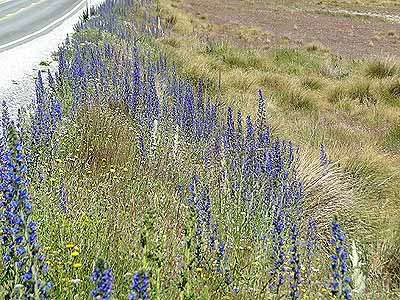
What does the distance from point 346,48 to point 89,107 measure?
19.6 m

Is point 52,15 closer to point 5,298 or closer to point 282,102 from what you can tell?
point 282,102

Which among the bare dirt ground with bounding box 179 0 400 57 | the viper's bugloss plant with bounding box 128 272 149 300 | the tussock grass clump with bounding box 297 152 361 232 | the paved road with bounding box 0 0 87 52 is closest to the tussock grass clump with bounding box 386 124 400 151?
the tussock grass clump with bounding box 297 152 361 232

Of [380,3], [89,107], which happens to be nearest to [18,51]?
[89,107]

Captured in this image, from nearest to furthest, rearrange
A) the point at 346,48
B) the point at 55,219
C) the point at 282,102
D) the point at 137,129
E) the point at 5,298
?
the point at 5,298, the point at 55,219, the point at 137,129, the point at 282,102, the point at 346,48

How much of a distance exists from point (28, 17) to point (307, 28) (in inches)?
675

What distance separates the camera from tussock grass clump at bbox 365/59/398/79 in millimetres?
13219

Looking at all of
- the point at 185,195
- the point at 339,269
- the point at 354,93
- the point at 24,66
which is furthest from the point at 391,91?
the point at 339,269

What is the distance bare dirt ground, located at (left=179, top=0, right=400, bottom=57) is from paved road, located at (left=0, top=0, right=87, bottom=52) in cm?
663

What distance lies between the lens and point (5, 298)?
1886 millimetres

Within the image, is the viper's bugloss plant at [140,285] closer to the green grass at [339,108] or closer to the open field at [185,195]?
the open field at [185,195]

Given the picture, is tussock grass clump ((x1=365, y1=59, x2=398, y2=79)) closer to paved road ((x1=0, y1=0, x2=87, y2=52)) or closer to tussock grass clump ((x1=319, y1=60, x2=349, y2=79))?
tussock grass clump ((x1=319, y1=60, x2=349, y2=79))

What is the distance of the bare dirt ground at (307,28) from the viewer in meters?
22.9

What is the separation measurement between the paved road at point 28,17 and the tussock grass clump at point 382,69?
8329 millimetres

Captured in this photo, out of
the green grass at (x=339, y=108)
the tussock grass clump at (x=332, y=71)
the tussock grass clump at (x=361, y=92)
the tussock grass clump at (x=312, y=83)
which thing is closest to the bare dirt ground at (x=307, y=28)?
the tussock grass clump at (x=332, y=71)
